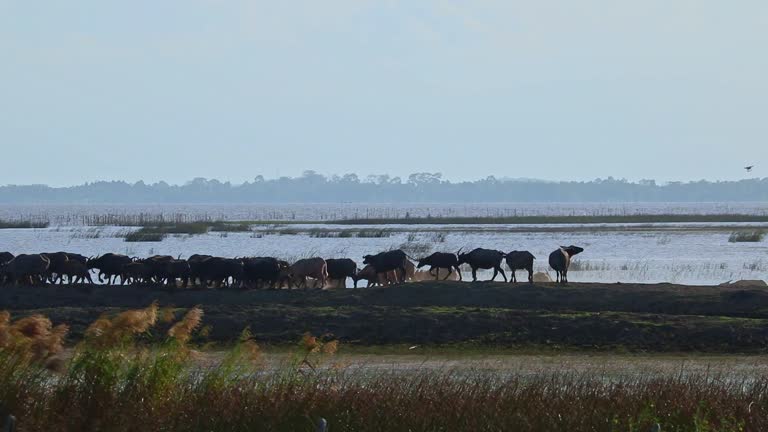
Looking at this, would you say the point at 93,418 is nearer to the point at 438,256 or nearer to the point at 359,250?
the point at 438,256

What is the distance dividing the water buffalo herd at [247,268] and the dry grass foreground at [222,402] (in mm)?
20671

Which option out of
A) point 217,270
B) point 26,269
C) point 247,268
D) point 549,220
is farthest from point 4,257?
point 549,220

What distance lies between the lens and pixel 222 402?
14.9 meters

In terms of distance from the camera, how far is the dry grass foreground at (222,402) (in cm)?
1455

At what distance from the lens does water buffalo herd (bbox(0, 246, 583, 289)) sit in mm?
36281

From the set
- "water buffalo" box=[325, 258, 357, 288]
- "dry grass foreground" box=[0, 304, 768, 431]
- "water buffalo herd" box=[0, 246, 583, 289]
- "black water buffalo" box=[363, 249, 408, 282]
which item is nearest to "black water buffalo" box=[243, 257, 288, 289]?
"water buffalo herd" box=[0, 246, 583, 289]

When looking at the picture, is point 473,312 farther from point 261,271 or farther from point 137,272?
point 137,272

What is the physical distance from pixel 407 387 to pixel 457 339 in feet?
35.5

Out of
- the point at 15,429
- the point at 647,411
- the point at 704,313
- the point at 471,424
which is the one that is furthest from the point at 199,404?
the point at 704,313

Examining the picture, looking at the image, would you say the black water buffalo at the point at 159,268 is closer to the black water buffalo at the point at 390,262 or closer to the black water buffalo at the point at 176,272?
the black water buffalo at the point at 176,272

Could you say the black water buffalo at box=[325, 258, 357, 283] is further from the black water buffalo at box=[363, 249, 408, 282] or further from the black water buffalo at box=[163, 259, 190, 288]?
the black water buffalo at box=[163, 259, 190, 288]

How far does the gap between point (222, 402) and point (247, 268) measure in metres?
21.6

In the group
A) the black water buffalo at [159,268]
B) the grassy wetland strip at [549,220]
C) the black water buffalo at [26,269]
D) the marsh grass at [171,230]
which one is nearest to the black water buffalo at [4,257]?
the black water buffalo at [26,269]

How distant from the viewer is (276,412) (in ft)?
48.5
